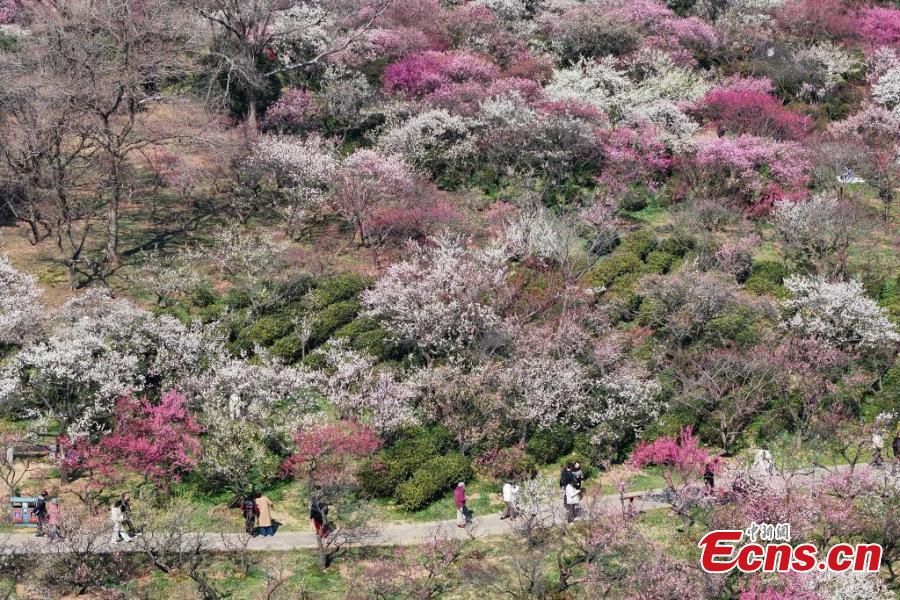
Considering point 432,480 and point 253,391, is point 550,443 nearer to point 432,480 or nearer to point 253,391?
point 432,480

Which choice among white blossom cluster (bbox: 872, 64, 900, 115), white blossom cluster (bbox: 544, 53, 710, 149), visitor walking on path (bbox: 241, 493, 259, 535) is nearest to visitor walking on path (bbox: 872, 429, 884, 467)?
visitor walking on path (bbox: 241, 493, 259, 535)

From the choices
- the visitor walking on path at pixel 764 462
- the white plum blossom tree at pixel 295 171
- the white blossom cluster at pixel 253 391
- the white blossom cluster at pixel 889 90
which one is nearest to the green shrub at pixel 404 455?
the white blossom cluster at pixel 253 391

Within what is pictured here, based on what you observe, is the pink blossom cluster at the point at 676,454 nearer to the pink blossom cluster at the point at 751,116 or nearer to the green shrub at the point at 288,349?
the green shrub at the point at 288,349

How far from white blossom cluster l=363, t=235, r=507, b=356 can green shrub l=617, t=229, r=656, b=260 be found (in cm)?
802

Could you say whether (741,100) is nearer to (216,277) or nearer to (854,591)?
(216,277)

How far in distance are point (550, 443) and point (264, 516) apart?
9.52 m

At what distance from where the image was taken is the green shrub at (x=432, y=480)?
2730cm

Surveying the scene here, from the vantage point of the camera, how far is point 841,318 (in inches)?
1331

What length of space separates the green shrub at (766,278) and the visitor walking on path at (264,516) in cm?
2273

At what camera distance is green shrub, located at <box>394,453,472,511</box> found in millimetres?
27297

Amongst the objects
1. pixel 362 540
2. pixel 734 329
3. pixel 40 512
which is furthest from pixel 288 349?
pixel 734 329

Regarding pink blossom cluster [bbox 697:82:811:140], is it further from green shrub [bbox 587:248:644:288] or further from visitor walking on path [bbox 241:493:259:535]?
visitor walking on path [bbox 241:493:259:535]

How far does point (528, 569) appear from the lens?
77.9 feet

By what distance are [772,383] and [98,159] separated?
3252 centimetres
